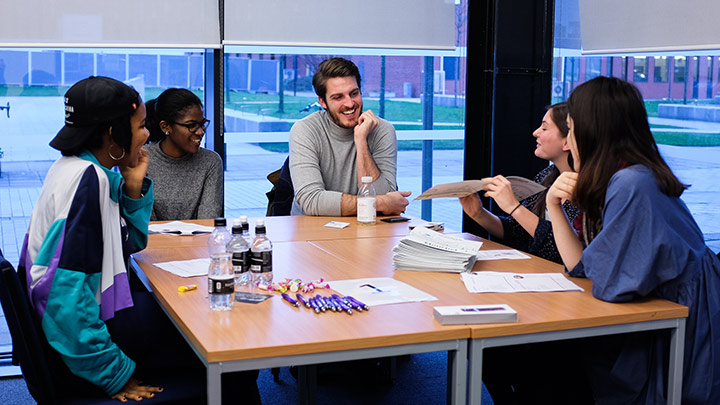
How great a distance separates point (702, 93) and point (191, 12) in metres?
2.66

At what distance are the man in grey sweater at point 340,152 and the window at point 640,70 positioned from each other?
1.37m

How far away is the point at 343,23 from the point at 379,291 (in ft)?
8.68

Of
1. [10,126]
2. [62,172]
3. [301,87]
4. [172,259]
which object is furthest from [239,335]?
[301,87]

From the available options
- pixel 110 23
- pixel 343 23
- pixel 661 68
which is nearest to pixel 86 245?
pixel 110 23

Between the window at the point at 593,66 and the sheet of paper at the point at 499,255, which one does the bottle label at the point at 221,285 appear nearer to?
the sheet of paper at the point at 499,255

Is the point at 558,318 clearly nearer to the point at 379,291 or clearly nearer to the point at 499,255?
the point at 379,291

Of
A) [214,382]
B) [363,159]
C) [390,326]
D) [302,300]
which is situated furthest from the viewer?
[363,159]

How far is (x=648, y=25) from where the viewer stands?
151 inches

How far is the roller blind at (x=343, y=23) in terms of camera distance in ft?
14.0

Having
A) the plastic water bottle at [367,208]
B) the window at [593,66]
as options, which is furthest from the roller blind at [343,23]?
the plastic water bottle at [367,208]

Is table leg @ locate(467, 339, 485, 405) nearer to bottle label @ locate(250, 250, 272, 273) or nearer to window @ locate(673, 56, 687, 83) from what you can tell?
bottle label @ locate(250, 250, 272, 273)

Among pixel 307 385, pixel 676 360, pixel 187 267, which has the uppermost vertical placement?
pixel 187 267

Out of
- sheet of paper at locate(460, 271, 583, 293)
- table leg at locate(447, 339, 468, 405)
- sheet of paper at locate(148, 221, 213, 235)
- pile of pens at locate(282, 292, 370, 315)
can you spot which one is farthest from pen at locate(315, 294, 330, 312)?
sheet of paper at locate(148, 221, 213, 235)

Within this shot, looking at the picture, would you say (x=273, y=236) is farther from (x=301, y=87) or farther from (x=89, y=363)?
(x=301, y=87)
